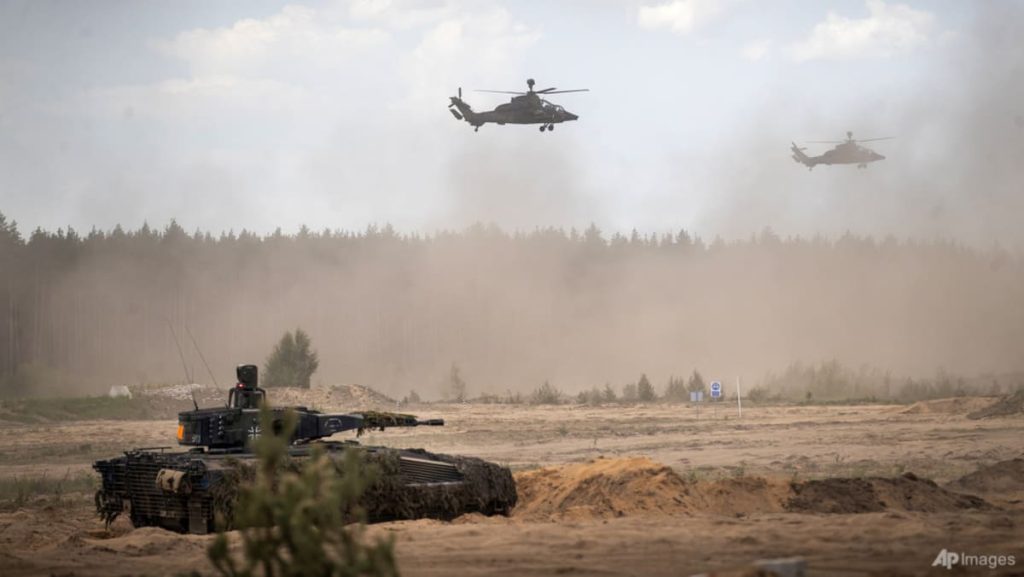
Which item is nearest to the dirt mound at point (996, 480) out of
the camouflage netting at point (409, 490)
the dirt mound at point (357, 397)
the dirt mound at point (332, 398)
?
the camouflage netting at point (409, 490)

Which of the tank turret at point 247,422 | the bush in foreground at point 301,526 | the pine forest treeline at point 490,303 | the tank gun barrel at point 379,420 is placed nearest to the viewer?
the bush in foreground at point 301,526

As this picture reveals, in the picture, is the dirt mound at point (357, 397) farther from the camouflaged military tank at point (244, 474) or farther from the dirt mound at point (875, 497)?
the dirt mound at point (875, 497)

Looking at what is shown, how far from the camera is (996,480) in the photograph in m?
20.1

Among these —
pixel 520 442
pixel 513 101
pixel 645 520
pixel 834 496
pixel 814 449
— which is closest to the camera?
pixel 645 520

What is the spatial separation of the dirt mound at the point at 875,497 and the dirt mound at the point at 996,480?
2.22 metres

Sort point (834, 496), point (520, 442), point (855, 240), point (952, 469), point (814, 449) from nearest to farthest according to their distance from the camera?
point (834, 496)
point (952, 469)
point (814, 449)
point (520, 442)
point (855, 240)

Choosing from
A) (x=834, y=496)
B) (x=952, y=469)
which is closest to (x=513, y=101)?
(x=952, y=469)

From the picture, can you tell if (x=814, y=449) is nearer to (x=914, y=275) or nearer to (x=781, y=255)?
(x=914, y=275)

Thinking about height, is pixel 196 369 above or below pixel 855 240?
below

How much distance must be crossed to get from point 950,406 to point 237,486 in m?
29.8

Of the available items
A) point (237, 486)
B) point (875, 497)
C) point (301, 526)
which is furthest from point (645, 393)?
point (301, 526)

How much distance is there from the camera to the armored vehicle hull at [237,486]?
51.2 ft

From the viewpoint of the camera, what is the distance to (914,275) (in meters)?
80.6

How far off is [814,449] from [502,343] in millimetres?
60462
